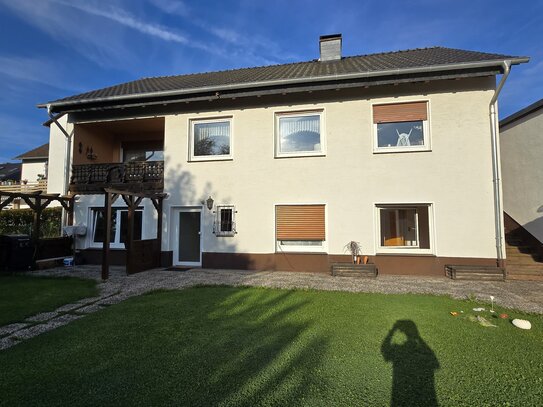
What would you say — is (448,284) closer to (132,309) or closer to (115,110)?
(132,309)

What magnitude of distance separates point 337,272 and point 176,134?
7340mm

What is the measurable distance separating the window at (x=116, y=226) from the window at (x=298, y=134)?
231 inches

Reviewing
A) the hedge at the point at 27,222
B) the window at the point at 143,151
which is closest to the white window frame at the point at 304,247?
the window at the point at 143,151

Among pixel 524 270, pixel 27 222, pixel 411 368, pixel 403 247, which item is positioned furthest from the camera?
pixel 27 222

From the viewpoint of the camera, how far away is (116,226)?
11578 millimetres

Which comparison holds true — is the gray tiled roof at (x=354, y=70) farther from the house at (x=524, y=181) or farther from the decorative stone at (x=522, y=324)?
the decorative stone at (x=522, y=324)

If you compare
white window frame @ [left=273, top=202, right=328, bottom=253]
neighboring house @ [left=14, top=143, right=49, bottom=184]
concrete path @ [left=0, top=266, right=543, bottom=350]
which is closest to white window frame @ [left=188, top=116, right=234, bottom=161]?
white window frame @ [left=273, top=202, right=328, bottom=253]

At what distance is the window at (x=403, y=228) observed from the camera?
9422mm

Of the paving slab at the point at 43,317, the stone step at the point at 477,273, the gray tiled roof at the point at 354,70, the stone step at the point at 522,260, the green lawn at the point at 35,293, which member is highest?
the gray tiled roof at the point at 354,70

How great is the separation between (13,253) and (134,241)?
12.5ft

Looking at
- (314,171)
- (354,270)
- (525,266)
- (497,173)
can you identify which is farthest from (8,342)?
(525,266)

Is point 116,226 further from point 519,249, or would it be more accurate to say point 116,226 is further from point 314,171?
point 519,249

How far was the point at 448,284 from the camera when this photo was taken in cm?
761

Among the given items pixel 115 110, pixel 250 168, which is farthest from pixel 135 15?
pixel 250 168
